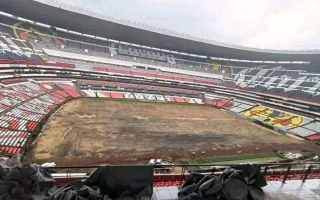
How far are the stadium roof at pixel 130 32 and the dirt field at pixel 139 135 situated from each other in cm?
2000

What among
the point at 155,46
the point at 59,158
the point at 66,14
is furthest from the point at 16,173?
the point at 155,46

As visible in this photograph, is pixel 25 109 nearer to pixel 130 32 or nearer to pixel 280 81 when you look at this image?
pixel 130 32

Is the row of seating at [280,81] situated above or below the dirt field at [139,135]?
above

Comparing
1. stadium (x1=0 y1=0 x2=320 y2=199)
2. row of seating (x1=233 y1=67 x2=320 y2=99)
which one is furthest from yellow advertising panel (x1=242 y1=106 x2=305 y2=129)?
row of seating (x1=233 y1=67 x2=320 y2=99)

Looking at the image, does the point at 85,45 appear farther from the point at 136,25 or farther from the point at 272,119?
the point at 272,119

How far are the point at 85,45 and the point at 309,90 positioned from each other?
41507 millimetres

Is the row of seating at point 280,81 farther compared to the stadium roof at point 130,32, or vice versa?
the row of seating at point 280,81

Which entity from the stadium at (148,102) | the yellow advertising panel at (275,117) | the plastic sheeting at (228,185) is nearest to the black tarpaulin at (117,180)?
the stadium at (148,102)

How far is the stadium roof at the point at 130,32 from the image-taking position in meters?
47.6

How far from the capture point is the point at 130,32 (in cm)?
5681

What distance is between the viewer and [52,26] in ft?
177

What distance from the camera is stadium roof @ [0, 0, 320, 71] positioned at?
156ft

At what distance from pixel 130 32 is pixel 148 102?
2078 centimetres

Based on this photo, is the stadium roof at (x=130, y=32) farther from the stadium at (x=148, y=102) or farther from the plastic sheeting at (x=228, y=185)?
the plastic sheeting at (x=228, y=185)
